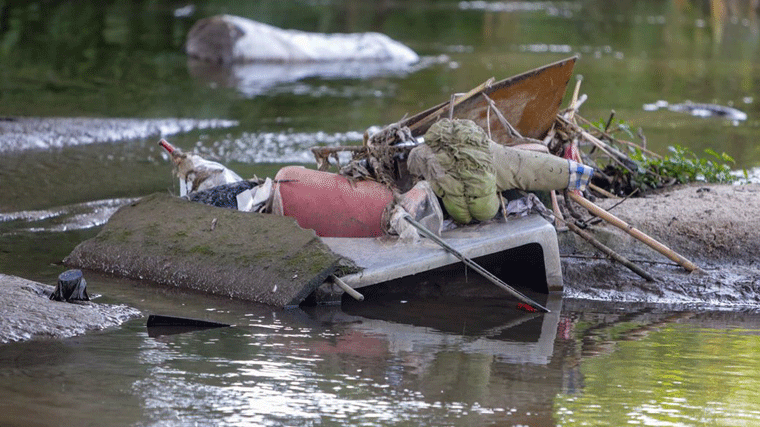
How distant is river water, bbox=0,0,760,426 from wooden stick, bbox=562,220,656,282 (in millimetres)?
299

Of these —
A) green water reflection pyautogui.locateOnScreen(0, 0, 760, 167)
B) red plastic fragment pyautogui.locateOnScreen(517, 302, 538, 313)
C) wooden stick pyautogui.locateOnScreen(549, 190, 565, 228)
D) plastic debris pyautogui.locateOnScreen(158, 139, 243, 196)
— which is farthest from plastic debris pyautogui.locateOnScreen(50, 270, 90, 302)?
green water reflection pyautogui.locateOnScreen(0, 0, 760, 167)

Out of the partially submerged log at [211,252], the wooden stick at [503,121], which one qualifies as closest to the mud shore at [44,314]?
the partially submerged log at [211,252]

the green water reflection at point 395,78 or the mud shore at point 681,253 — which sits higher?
the green water reflection at point 395,78

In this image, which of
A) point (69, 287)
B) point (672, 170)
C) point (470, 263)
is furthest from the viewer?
point (672, 170)

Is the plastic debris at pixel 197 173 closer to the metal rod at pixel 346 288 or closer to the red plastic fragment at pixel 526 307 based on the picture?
the metal rod at pixel 346 288

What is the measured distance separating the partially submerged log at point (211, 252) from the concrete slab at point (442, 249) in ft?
0.66

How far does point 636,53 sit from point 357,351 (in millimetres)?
17228

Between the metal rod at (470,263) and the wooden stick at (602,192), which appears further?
the wooden stick at (602,192)

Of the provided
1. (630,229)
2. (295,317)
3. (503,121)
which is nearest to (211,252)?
(295,317)

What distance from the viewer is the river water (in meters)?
4.94

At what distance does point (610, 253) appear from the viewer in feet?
23.3

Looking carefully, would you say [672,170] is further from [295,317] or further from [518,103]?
[295,317]

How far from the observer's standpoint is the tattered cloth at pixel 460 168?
22.2ft

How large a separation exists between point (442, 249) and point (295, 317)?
1009 millimetres
